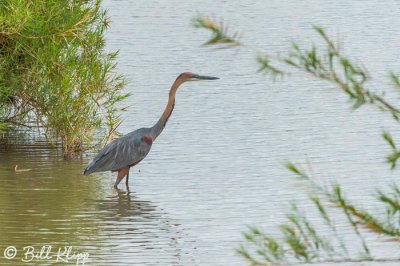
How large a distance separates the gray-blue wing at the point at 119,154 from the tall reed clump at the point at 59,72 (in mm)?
619

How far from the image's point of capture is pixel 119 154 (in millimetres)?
11992

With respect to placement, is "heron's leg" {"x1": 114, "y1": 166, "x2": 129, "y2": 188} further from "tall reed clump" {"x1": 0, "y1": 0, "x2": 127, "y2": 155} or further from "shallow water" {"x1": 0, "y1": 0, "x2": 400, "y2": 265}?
"tall reed clump" {"x1": 0, "y1": 0, "x2": 127, "y2": 155}

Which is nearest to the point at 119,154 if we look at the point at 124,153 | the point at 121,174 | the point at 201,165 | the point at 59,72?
the point at 124,153

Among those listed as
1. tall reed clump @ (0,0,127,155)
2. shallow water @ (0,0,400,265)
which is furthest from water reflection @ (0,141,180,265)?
tall reed clump @ (0,0,127,155)

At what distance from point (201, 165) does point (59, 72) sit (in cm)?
197

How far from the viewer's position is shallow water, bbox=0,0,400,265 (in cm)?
1002

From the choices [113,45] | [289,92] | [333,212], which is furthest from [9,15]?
[113,45]

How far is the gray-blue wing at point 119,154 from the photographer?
467 inches

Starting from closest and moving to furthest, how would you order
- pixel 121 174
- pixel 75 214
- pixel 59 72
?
pixel 75 214, pixel 121 174, pixel 59 72

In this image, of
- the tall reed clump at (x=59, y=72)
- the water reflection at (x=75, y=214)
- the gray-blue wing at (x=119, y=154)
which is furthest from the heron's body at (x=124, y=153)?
the tall reed clump at (x=59, y=72)

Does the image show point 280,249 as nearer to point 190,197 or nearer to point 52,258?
point 52,258

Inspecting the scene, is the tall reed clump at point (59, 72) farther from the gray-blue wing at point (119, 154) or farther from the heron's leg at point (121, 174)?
the heron's leg at point (121, 174)

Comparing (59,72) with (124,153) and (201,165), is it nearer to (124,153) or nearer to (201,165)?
(124,153)

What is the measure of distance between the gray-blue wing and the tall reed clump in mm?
619
